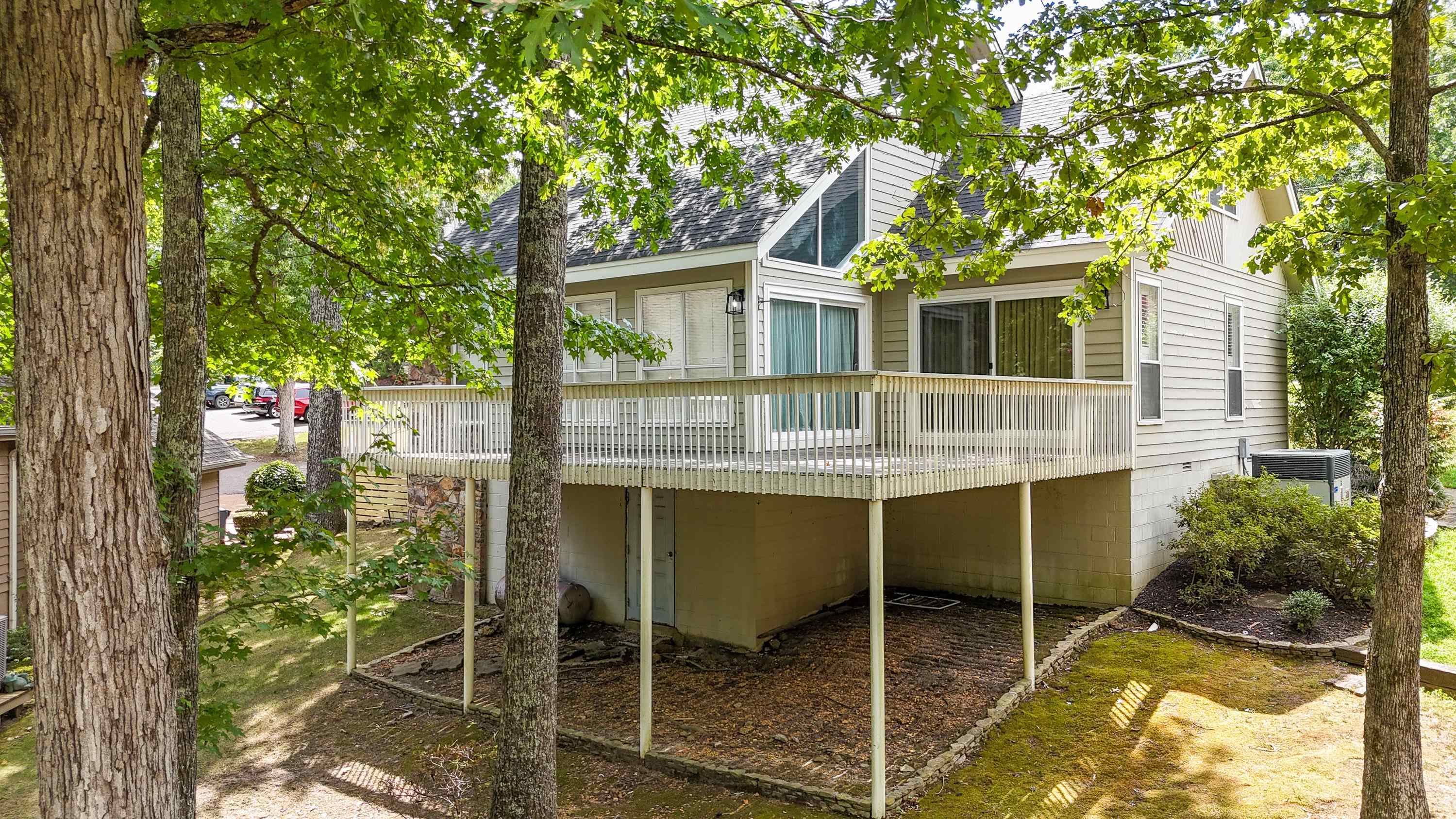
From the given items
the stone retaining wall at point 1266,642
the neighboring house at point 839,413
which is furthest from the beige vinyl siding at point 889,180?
the stone retaining wall at point 1266,642

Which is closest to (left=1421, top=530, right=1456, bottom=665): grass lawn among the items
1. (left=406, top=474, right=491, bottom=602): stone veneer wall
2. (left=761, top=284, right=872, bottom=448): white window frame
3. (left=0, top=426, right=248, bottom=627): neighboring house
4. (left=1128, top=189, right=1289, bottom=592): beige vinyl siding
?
(left=1128, top=189, right=1289, bottom=592): beige vinyl siding

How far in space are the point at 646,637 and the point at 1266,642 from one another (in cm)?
676

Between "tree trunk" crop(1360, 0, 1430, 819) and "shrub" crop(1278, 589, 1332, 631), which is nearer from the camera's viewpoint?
"tree trunk" crop(1360, 0, 1430, 819)

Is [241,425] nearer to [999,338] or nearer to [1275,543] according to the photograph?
[999,338]

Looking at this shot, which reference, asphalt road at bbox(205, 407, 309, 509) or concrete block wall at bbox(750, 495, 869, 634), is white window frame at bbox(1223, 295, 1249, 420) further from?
asphalt road at bbox(205, 407, 309, 509)

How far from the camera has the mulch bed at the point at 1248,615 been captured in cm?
980

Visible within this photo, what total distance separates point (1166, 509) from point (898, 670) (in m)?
4.92

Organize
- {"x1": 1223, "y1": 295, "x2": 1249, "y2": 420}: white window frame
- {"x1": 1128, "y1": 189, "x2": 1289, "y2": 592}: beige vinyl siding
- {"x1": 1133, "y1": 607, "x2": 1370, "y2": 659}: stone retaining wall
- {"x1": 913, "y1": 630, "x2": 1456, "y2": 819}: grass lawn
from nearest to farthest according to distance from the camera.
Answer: {"x1": 913, "y1": 630, "x2": 1456, "y2": 819}: grass lawn
{"x1": 1133, "y1": 607, "x2": 1370, "y2": 659}: stone retaining wall
{"x1": 1128, "y1": 189, "x2": 1289, "y2": 592}: beige vinyl siding
{"x1": 1223, "y1": 295, "x2": 1249, "y2": 420}: white window frame

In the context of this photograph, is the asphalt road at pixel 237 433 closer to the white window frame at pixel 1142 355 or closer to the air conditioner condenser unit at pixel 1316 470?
the white window frame at pixel 1142 355

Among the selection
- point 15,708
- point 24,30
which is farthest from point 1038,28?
point 15,708

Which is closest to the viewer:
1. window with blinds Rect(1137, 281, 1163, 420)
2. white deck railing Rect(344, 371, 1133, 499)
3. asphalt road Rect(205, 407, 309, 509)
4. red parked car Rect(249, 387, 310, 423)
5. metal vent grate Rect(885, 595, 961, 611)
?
white deck railing Rect(344, 371, 1133, 499)

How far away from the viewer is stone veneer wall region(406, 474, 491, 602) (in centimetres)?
1396

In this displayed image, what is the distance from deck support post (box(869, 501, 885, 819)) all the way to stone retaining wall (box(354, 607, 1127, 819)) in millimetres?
161

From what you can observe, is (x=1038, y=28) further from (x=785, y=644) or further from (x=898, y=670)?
(x=785, y=644)
